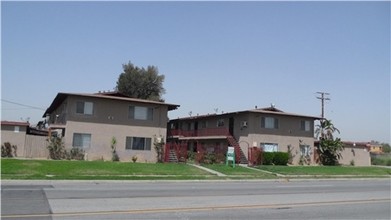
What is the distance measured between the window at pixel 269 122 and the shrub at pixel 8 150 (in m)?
22.7

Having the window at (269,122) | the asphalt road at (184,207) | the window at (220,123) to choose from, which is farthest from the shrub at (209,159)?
the asphalt road at (184,207)

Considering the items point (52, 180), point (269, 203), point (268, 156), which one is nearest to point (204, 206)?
point (269, 203)

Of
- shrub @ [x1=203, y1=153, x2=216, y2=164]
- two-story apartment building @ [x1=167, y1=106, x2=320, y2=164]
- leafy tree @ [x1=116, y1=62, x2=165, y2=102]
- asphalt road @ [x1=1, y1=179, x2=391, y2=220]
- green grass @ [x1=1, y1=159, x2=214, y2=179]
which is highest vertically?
leafy tree @ [x1=116, y1=62, x2=165, y2=102]

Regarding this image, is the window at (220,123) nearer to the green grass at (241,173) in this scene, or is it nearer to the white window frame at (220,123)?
the white window frame at (220,123)

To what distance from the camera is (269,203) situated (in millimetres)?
13453

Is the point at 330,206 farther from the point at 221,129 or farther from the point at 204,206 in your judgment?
the point at 221,129

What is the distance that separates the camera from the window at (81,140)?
35.5 meters

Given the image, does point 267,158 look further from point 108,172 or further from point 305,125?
point 108,172

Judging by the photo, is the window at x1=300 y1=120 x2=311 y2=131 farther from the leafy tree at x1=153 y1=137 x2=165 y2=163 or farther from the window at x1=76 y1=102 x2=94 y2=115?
the window at x1=76 y1=102 x2=94 y2=115

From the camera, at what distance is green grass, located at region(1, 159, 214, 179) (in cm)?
2412

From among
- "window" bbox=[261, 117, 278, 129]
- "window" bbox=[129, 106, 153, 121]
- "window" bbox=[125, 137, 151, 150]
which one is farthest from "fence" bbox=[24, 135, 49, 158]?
"window" bbox=[261, 117, 278, 129]

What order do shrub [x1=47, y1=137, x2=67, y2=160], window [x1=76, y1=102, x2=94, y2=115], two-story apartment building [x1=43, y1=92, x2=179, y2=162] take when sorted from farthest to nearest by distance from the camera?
window [x1=76, y1=102, x2=94, y2=115] < two-story apartment building [x1=43, y1=92, x2=179, y2=162] < shrub [x1=47, y1=137, x2=67, y2=160]

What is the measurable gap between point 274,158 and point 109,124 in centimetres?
1540

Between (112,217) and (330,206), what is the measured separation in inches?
266
